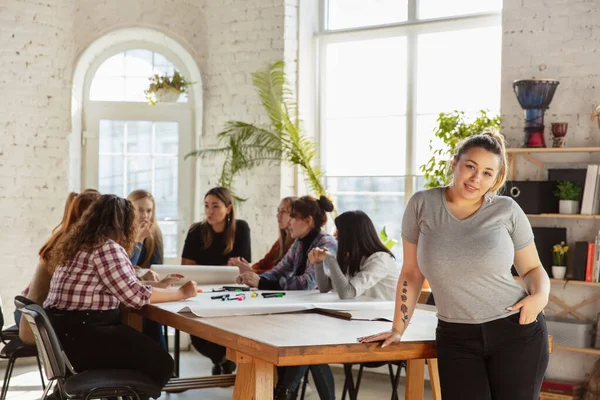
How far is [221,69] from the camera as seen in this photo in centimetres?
684

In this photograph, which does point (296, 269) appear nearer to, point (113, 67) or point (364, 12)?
point (364, 12)

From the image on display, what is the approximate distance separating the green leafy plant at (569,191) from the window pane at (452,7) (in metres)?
1.58

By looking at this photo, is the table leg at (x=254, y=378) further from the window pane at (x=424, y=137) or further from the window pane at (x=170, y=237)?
the window pane at (x=170, y=237)

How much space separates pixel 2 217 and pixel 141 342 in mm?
3184

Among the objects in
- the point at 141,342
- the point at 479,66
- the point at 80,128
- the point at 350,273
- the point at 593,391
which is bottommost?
the point at 593,391

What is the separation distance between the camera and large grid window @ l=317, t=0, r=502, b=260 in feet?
20.0

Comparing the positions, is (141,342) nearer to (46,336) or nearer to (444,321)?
(46,336)

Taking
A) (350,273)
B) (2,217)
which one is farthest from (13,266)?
(350,273)

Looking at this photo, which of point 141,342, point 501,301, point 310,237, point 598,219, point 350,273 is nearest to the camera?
point 501,301

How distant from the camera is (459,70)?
6.15m

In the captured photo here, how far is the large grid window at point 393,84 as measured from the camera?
608 cm

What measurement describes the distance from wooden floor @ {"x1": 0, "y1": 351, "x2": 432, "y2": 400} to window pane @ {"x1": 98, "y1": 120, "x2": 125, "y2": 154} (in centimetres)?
195

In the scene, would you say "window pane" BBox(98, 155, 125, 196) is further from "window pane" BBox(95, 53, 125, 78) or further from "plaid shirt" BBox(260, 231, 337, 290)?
"plaid shirt" BBox(260, 231, 337, 290)

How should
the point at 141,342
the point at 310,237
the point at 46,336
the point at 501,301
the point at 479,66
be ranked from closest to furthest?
the point at 501,301
the point at 46,336
the point at 141,342
the point at 310,237
the point at 479,66
